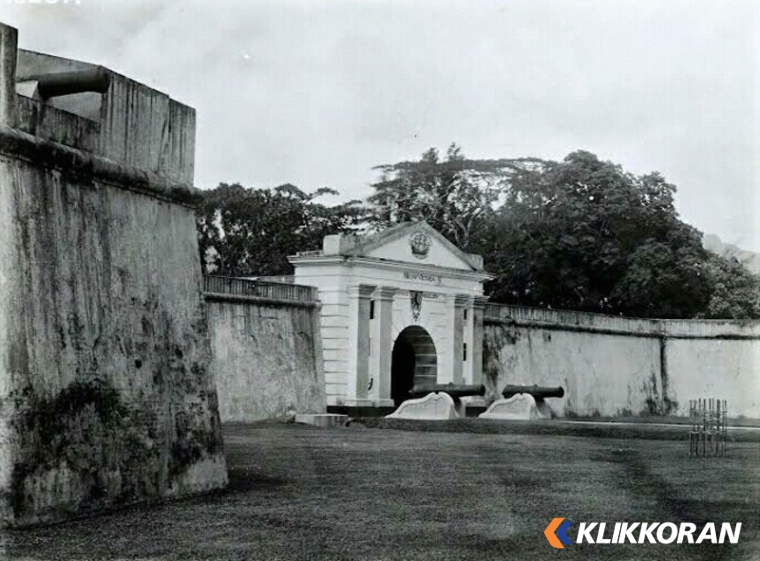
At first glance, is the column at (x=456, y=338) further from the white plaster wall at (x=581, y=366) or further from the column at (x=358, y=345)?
the column at (x=358, y=345)

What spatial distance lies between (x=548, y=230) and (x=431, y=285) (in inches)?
307

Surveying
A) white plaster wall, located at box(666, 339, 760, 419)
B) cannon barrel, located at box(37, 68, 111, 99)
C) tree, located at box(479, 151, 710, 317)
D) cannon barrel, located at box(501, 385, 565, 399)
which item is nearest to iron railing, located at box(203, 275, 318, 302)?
cannon barrel, located at box(501, 385, 565, 399)

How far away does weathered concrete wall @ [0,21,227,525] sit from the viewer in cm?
668

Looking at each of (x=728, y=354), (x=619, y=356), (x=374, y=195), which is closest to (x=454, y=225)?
(x=374, y=195)

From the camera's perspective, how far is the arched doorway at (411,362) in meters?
26.3

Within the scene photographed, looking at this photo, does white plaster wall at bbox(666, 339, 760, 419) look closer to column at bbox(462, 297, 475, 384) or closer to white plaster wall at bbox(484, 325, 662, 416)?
white plaster wall at bbox(484, 325, 662, 416)

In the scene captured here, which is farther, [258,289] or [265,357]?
[265,357]

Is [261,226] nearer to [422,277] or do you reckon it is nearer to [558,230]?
[558,230]

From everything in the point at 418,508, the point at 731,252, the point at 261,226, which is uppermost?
the point at 261,226

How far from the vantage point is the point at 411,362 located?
26859mm

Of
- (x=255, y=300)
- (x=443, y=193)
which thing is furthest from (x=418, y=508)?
(x=443, y=193)

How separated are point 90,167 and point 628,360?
88.7 ft

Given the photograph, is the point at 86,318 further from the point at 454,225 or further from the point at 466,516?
the point at 454,225

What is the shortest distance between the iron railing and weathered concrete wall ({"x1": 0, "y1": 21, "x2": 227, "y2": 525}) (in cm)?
1150
